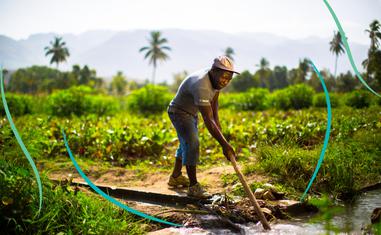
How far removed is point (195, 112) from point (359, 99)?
→ 11.4 m

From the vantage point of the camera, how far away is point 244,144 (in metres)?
7.41

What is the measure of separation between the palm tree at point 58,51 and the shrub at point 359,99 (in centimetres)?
5946

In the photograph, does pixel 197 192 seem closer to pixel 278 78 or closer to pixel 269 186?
pixel 269 186

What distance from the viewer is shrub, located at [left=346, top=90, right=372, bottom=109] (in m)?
13.3

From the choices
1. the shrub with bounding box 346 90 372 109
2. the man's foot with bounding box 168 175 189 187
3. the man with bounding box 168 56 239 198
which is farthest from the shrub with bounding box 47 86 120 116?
the man with bounding box 168 56 239 198

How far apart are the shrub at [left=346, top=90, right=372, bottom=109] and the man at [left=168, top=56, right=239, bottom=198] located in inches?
420

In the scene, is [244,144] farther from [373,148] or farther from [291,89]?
[291,89]

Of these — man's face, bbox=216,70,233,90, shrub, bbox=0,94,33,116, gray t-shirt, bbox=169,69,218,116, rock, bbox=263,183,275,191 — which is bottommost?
rock, bbox=263,183,275,191

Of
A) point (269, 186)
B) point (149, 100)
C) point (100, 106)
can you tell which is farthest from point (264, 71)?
point (269, 186)

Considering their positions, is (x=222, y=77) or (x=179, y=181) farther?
(x=179, y=181)

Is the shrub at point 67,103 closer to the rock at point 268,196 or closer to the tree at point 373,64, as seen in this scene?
the tree at point 373,64

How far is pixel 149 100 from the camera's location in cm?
1711

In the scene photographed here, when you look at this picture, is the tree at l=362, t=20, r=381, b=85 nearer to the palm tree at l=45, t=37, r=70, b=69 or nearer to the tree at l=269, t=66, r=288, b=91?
the tree at l=269, t=66, r=288, b=91

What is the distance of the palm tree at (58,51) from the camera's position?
65.5m
